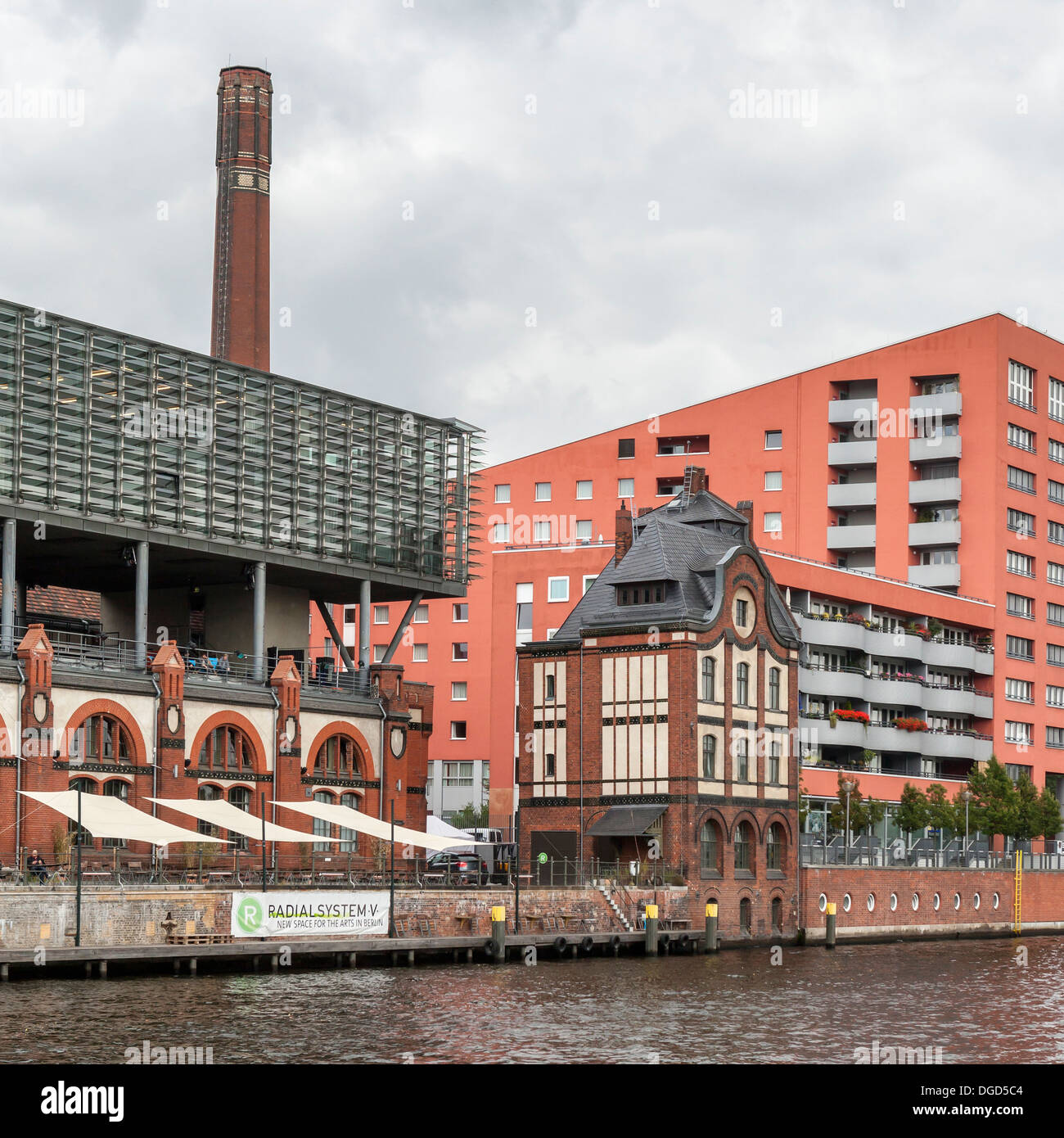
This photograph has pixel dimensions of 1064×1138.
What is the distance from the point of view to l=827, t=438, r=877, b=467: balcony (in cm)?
11800

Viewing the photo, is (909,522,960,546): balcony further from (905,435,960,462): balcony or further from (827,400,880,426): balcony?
(827,400,880,426): balcony

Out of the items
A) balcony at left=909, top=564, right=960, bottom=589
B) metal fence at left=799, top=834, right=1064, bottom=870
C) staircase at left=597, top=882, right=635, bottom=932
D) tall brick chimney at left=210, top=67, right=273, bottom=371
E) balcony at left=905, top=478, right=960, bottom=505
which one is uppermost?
tall brick chimney at left=210, top=67, right=273, bottom=371

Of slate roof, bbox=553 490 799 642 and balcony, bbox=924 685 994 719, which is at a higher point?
slate roof, bbox=553 490 799 642

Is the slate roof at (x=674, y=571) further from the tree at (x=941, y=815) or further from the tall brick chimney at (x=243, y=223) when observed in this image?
the tall brick chimney at (x=243, y=223)

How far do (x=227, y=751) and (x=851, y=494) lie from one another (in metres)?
56.6

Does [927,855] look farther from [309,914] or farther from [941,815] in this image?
[309,914]

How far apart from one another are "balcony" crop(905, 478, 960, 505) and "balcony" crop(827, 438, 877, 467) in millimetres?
3082

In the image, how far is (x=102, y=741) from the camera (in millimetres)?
67375

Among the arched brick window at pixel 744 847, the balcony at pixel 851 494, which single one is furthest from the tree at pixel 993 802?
the arched brick window at pixel 744 847

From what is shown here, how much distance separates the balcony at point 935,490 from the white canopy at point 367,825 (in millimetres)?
55825

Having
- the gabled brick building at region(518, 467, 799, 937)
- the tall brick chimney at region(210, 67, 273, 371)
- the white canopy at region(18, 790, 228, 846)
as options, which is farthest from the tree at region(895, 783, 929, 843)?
the white canopy at region(18, 790, 228, 846)
